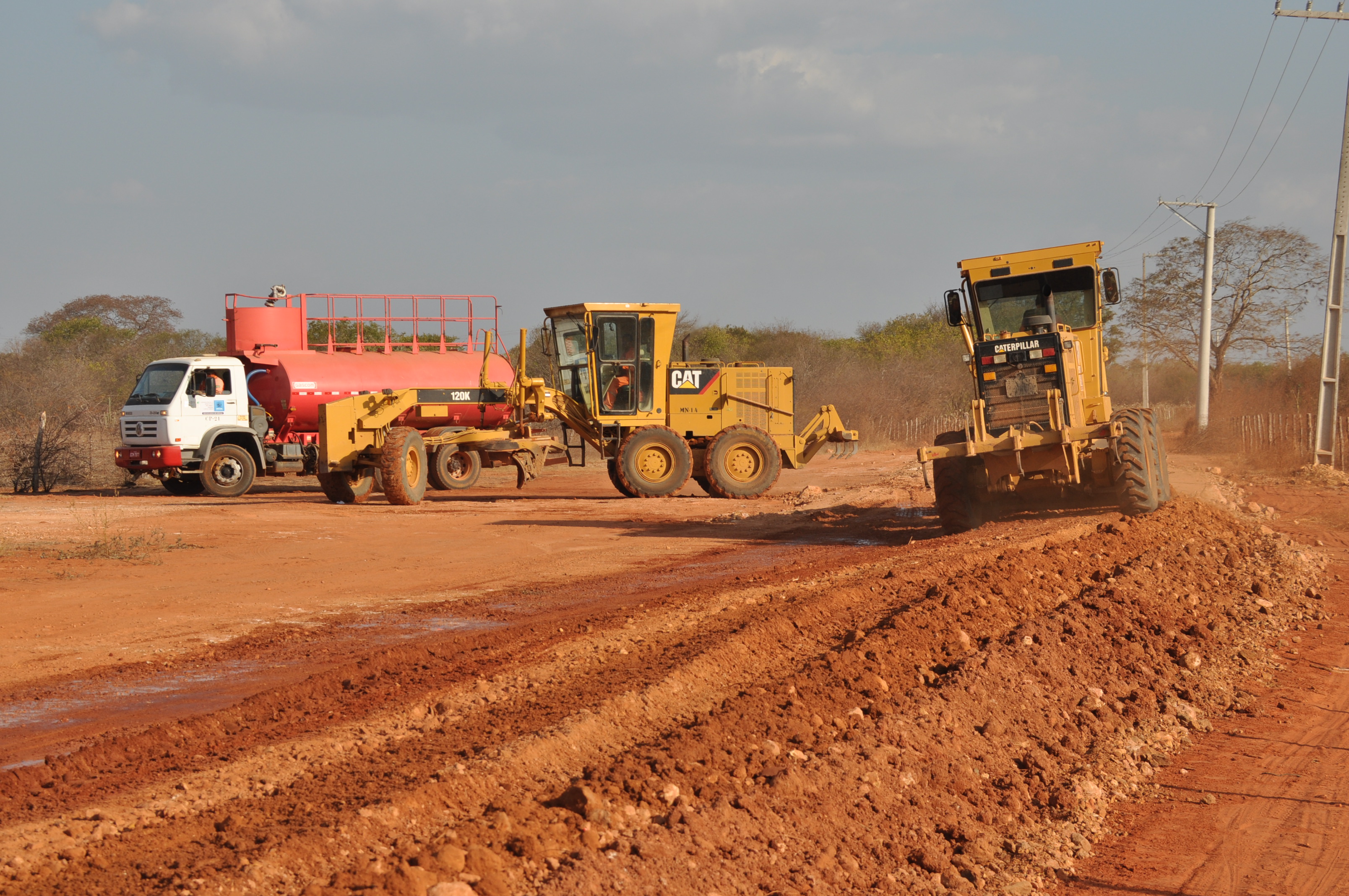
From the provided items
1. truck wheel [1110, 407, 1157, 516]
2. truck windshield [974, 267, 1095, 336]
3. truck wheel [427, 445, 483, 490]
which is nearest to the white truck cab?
truck wheel [427, 445, 483, 490]

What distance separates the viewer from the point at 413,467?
20.0 m

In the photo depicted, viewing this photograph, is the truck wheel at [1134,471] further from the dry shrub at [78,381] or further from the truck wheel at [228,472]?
the dry shrub at [78,381]

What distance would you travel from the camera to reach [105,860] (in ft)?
13.4

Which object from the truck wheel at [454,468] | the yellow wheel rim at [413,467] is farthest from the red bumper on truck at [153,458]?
the yellow wheel rim at [413,467]

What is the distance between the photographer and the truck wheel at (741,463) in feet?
67.2

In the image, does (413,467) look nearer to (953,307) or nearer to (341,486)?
(341,486)

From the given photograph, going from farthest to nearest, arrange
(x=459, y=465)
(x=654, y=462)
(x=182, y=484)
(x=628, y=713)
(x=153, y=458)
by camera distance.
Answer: (x=459, y=465), (x=182, y=484), (x=153, y=458), (x=654, y=462), (x=628, y=713)

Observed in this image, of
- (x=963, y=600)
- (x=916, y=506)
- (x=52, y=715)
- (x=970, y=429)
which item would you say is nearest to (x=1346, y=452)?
(x=916, y=506)

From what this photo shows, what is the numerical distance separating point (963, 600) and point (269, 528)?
10486mm

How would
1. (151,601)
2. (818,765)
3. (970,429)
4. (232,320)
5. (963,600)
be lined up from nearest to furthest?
(818,765) < (963,600) < (151,601) < (970,429) < (232,320)

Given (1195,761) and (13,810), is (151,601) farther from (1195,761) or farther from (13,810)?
(1195,761)

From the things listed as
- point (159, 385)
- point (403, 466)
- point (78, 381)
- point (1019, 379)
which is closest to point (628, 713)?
point (1019, 379)

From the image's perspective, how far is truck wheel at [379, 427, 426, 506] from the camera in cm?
1908

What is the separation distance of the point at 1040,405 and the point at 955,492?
4.77 feet
